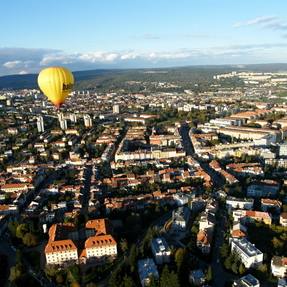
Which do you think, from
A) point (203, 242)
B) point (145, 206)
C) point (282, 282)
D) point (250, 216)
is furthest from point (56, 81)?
point (282, 282)

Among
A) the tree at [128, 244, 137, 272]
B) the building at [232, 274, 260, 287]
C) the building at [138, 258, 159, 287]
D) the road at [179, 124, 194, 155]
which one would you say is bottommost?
the road at [179, 124, 194, 155]

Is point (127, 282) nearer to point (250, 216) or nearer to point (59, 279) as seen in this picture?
point (59, 279)

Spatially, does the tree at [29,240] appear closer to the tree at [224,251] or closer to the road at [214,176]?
the tree at [224,251]

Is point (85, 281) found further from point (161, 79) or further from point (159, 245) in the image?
point (161, 79)

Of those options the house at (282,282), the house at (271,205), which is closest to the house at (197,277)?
the house at (282,282)

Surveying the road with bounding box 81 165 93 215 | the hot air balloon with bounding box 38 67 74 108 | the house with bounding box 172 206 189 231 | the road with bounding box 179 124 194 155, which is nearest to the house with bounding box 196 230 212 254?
the house with bounding box 172 206 189 231

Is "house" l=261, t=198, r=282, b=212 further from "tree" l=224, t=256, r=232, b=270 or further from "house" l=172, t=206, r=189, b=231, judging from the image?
"tree" l=224, t=256, r=232, b=270
